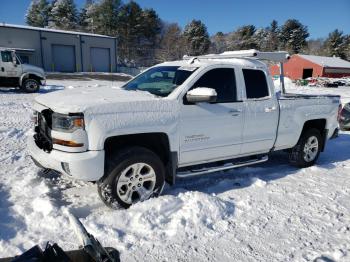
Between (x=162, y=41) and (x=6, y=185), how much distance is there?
75.5 meters

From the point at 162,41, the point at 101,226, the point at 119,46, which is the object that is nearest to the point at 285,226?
the point at 101,226

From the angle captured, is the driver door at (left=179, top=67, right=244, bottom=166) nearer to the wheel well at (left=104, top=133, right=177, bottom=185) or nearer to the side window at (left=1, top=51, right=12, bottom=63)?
the wheel well at (left=104, top=133, right=177, bottom=185)

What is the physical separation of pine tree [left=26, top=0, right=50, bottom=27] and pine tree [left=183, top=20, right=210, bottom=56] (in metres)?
30.5

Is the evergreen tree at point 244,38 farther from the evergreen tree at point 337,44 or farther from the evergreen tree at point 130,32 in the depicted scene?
the evergreen tree at point 130,32

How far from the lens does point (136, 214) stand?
155 inches

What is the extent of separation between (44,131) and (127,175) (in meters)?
1.18

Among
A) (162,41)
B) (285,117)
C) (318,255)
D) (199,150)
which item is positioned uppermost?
(162,41)

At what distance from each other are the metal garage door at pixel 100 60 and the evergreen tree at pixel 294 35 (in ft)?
176

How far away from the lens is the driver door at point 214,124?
179 inches

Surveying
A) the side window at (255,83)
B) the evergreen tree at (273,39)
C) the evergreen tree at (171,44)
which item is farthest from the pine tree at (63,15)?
the side window at (255,83)

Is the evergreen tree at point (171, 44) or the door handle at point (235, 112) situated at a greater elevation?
the evergreen tree at point (171, 44)

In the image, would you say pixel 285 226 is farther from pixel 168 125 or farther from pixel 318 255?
pixel 168 125

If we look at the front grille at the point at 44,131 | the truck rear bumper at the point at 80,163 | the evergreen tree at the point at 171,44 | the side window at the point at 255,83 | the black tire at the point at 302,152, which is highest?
the evergreen tree at the point at 171,44

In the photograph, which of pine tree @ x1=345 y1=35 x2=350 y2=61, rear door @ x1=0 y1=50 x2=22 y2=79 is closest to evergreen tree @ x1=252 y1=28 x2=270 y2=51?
pine tree @ x1=345 y1=35 x2=350 y2=61
